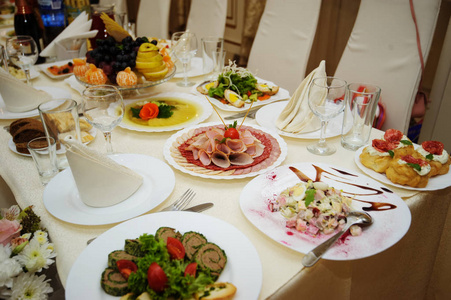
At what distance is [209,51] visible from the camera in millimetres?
1858

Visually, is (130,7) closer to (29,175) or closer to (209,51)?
(209,51)

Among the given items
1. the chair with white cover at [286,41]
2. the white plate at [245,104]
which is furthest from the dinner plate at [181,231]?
the chair with white cover at [286,41]

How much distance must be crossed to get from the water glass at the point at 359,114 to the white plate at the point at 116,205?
64 cm

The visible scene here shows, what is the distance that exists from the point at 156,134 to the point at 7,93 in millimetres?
662

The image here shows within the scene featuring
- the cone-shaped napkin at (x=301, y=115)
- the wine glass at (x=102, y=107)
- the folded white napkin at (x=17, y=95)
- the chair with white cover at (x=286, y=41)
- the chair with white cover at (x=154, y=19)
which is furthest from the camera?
the chair with white cover at (x=154, y=19)

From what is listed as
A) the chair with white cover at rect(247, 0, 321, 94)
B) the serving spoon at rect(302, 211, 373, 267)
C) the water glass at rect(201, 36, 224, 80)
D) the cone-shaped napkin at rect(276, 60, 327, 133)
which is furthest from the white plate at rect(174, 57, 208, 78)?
the serving spoon at rect(302, 211, 373, 267)

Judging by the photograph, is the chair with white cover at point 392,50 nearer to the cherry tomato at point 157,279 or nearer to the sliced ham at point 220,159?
the sliced ham at point 220,159

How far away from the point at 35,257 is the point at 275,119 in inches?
38.2

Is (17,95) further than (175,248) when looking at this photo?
Yes

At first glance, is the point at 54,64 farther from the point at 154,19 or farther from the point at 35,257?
the point at 35,257

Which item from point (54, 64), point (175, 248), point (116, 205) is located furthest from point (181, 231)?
point (54, 64)

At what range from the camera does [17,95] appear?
4.93 ft

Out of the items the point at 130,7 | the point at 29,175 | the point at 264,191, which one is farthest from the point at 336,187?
the point at 130,7

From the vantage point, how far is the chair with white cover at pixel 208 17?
9.13 feet
